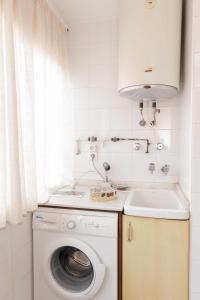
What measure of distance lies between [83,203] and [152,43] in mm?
1213

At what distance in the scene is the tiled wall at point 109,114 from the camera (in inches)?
77.5

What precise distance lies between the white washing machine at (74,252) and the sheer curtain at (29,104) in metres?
0.23

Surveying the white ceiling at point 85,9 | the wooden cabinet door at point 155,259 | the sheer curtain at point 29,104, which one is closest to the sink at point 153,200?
the wooden cabinet door at point 155,259

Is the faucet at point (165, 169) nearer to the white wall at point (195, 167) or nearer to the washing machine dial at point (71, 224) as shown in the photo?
the white wall at point (195, 167)

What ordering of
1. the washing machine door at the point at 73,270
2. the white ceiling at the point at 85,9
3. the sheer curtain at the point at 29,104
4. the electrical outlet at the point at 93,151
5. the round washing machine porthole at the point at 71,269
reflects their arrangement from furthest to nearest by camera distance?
A: the electrical outlet at the point at 93,151
the white ceiling at the point at 85,9
the round washing machine porthole at the point at 71,269
the washing machine door at the point at 73,270
the sheer curtain at the point at 29,104

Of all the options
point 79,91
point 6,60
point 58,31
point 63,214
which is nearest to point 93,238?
point 63,214

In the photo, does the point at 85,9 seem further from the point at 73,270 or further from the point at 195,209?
the point at 73,270

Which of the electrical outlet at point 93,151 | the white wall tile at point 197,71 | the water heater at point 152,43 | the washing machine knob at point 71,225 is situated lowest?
the washing machine knob at point 71,225

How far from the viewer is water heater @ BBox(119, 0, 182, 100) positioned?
4.88 ft

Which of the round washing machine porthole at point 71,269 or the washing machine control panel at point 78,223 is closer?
the washing machine control panel at point 78,223

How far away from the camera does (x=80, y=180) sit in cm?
217

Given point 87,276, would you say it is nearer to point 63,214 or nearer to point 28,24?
point 63,214

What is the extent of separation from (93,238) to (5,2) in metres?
1.49

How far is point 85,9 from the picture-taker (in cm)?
191
